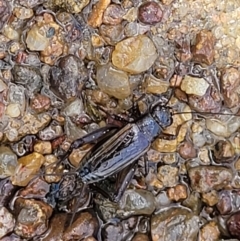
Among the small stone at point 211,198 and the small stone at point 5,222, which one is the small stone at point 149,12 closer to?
the small stone at point 211,198

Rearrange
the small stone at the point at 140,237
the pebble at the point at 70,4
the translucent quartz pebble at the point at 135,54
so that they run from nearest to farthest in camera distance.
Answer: the translucent quartz pebble at the point at 135,54, the pebble at the point at 70,4, the small stone at the point at 140,237

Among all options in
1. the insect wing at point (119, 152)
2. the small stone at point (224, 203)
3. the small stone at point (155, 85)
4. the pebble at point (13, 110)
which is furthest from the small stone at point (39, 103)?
the small stone at point (224, 203)

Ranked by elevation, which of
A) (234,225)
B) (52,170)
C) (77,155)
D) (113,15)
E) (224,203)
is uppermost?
(113,15)

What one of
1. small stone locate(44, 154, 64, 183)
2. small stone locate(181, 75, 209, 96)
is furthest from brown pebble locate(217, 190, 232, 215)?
small stone locate(44, 154, 64, 183)

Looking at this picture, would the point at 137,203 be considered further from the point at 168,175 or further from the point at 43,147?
the point at 43,147

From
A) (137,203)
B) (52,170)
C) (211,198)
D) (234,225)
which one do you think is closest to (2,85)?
(52,170)
